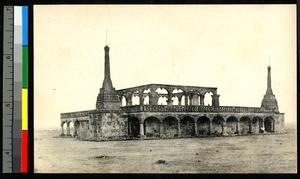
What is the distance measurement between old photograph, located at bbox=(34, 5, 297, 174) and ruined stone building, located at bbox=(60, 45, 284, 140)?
26mm

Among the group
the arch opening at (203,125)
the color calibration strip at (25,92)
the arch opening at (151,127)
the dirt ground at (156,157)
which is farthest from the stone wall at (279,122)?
the color calibration strip at (25,92)

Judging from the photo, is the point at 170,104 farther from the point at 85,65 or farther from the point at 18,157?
the point at 18,157

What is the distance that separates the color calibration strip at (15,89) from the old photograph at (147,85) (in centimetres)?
24

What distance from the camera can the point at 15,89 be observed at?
34.3 ft

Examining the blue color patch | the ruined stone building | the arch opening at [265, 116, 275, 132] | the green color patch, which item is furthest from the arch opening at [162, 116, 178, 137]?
the blue color patch

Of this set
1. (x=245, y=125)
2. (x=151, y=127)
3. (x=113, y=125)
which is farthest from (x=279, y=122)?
A: (x=113, y=125)

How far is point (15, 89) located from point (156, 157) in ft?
10.3

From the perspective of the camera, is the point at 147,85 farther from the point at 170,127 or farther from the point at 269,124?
the point at 269,124

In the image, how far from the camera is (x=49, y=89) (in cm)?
1069

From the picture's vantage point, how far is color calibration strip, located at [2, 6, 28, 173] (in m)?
10.4

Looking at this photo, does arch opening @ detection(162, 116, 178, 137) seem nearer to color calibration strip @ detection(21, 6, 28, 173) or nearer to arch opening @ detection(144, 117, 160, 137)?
arch opening @ detection(144, 117, 160, 137)

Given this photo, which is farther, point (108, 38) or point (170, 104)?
point (170, 104)
